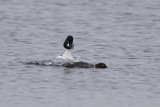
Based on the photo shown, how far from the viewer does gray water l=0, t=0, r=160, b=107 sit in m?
16.1

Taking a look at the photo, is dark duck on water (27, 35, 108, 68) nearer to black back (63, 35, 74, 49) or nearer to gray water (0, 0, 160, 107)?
black back (63, 35, 74, 49)

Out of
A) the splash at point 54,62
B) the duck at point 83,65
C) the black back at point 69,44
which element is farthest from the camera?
the black back at point 69,44

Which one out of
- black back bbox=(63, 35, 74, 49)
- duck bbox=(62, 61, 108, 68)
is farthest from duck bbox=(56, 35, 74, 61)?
duck bbox=(62, 61, 108, 68)

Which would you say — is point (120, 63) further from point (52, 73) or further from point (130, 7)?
point (130, 7)

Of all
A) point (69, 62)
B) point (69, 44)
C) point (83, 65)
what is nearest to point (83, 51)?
point (69, 44)

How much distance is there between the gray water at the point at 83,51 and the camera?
1608 centimetres

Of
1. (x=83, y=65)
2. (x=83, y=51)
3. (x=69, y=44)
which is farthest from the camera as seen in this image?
(x=83, y=51)

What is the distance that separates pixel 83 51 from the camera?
23188mm

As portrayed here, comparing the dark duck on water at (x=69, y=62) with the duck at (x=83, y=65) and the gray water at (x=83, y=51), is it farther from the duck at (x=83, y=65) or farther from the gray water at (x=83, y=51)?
the gray water at (x=83, y=51)

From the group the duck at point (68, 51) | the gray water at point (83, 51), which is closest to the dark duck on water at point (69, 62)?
the duck at point (68, 51)

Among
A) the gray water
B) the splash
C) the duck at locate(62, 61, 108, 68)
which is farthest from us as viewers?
the splash

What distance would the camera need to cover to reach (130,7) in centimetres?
3500

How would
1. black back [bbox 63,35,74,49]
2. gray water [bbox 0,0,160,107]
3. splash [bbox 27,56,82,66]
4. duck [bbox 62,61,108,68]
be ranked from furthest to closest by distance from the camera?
1. black back [bbox 63,35,74,49]
2. splash [bbox 27,56,82,66]
3. duck [bbox 62,61,108,68]
4. gray water [bbox 0,0,160,107]

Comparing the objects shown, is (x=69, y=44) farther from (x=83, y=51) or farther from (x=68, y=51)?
(x=83, y=51)
